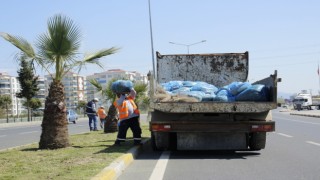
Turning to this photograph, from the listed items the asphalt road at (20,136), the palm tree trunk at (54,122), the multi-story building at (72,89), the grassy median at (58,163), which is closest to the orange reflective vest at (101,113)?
the asphalt road at (20,136)

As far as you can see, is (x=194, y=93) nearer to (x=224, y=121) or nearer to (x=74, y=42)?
(x=224, y=121)

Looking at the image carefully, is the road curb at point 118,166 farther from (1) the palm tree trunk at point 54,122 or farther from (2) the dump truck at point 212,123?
(1) the palm tree trunk at point 54,122

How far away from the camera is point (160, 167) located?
8.80 m

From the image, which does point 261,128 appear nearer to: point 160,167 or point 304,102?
point 160,167

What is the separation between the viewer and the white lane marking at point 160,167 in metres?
7.76

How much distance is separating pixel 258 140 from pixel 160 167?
3056mm

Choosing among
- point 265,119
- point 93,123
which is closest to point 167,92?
point 265,119

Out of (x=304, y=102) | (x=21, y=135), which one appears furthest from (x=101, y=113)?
(x=304, y=102)

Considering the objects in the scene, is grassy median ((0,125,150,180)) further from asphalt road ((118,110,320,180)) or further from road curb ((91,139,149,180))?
asphalt road ((118,110,320,180))

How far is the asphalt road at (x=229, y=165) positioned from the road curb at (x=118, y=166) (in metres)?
0.10

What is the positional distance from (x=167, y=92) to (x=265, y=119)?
233 cm

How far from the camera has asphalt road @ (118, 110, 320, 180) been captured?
25.4 feet

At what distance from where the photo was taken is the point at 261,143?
11.0 meters

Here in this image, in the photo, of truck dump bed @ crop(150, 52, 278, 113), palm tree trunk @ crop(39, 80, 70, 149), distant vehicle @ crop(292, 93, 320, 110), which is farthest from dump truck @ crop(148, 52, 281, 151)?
distant vehicle @ crop(292, 93, 320, 110)
